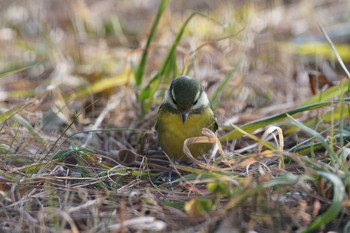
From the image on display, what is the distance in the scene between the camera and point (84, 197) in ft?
9.15

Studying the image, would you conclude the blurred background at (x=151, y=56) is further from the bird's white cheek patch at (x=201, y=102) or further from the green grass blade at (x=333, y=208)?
the green grass blade at (x=333, y=208)

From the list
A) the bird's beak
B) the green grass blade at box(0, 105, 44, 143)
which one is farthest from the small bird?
the green grass blade at box(0, 105, 44, 143)

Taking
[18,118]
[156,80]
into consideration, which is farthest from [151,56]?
[18,118]

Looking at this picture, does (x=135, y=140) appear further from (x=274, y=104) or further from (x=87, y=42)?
(x=87, y=42)

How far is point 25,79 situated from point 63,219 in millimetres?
3775

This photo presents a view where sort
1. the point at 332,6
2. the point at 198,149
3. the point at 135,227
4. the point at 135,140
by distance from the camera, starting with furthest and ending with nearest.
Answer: the point at 332,6 < the point at 135,140 < the point at 198,149 < the point at 135,227

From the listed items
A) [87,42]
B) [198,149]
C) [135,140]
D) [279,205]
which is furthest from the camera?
[87,42]

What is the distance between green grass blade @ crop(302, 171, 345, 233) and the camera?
2.52m

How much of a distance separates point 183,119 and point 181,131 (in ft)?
0.30

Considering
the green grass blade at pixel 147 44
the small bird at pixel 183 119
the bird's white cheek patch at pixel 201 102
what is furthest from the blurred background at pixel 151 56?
the small bird at pixel 183 119

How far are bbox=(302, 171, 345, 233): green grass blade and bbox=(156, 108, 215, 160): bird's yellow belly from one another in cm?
138

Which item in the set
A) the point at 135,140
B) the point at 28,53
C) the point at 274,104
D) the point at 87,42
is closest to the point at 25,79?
the point at 28,53

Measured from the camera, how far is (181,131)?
3930 mm

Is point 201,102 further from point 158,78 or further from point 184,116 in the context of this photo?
point 158,78
